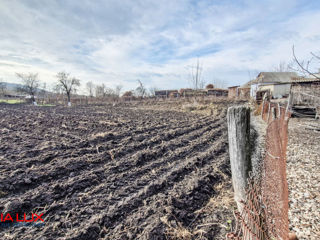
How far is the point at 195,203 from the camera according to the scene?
9.21 feet

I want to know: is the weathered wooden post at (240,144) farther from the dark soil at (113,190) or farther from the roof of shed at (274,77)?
the roof of shed at (274,77)

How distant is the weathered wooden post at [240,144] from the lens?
1.96 meters

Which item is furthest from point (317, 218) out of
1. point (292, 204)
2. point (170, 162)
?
point (170, 162)

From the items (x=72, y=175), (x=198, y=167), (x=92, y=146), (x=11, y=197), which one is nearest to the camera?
(x=11, y=197)

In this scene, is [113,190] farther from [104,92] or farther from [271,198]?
[104,92]

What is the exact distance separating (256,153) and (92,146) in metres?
5.41

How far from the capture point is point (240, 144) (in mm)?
2053

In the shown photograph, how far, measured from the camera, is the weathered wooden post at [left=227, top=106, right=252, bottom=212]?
1965 millimetres

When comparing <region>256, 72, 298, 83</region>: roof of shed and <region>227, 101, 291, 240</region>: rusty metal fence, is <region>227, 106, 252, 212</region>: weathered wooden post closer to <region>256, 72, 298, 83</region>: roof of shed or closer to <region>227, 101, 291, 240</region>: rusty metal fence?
<region>227, 101, 291, 240</region>: rusty metal fence

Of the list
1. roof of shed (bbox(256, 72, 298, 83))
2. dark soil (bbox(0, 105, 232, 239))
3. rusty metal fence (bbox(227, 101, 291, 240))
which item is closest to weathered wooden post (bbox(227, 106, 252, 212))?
rusty metal fence (bbox(227, 101, 291, 240))

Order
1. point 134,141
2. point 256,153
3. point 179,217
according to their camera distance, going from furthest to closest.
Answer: point 134,141
point 256,153
point 179,217

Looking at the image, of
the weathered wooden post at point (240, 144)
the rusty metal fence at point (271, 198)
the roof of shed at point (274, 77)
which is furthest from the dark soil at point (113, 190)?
the roof of shed at point (274, 77)

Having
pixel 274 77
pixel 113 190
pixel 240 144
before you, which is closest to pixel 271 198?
pixel 240 144

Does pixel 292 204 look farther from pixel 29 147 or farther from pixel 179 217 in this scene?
pixel 29 147
